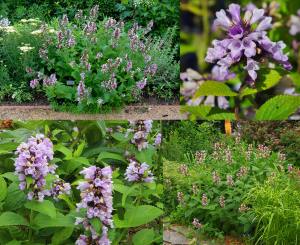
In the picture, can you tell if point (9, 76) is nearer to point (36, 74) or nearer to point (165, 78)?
point (36, 74)

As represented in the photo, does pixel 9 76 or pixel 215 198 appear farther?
pixel 9 76

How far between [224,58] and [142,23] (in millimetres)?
1666

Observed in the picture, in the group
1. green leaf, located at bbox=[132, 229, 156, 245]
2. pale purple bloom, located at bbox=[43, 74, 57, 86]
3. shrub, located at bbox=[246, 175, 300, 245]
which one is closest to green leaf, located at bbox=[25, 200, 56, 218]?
green leaf, located at bbox=[132, 229, 156, 245]

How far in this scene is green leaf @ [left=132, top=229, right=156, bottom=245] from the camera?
3.62 m

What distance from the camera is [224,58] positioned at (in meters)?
4.55

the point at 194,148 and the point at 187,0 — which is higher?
the point at 187,0

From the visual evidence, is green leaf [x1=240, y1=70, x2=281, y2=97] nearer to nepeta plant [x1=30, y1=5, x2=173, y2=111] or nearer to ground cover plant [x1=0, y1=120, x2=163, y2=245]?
ground cover plant [x1=0, y1=120, x2=163, y2=245]

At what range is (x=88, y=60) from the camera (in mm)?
5602

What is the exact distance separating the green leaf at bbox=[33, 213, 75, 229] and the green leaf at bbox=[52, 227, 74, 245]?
123 millimetres

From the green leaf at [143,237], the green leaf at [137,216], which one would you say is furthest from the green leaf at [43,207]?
the green leaf at [143,237]

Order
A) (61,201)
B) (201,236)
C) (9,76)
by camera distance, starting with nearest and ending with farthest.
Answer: (61,201), (201,236), (9,76)

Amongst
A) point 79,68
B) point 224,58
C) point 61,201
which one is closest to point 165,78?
point 79,68

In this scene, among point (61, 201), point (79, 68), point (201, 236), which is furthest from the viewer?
point (79, 68)

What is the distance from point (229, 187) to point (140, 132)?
0.93 m
